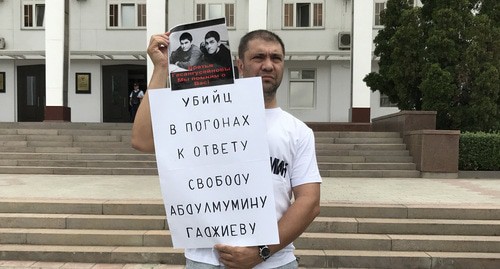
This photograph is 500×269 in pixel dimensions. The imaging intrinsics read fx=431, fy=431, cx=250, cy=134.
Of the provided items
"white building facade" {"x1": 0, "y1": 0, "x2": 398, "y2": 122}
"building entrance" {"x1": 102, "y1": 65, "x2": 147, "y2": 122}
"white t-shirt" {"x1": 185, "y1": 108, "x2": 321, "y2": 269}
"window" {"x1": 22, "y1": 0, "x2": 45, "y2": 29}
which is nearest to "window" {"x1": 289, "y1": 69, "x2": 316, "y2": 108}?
"white building facade" {"x1": 0, "y1": 0, "x2": 398, "y2": 122}

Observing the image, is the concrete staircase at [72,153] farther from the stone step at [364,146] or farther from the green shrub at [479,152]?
the green shrub at [479,152]

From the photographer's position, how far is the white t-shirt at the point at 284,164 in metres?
1.82

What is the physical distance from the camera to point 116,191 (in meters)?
7.65

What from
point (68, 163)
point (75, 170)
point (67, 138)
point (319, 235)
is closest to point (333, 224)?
point (319, 235)

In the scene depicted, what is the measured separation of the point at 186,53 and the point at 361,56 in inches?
604

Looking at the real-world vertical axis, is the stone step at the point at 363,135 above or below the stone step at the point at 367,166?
above

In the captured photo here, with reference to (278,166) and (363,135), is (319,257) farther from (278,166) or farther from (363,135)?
(363,135)

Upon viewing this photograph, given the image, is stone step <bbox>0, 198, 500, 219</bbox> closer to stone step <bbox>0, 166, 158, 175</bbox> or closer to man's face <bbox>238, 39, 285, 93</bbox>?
stone step <bbox>0, 166, 158, 175</bbox>

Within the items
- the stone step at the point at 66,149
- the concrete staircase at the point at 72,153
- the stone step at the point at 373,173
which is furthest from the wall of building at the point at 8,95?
the stone step at the point at 373,173

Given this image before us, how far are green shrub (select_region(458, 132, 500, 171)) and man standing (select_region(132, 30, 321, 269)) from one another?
9.70m

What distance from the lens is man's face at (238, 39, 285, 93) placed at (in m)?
1.78

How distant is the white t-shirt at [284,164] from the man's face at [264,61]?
164 millimetres

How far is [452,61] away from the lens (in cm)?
1103

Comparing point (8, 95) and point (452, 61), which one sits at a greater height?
point (452, 61)
